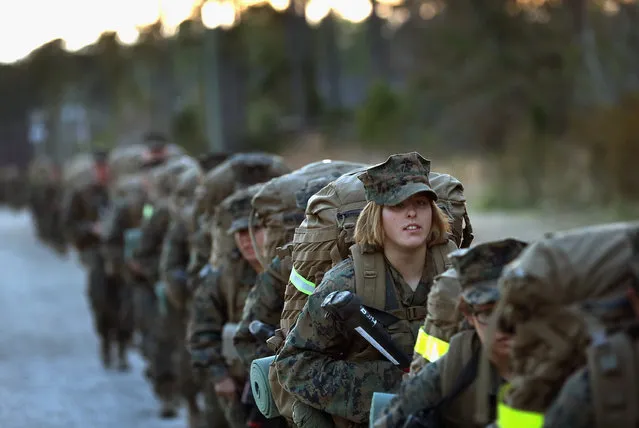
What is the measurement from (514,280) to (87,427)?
9185 mm

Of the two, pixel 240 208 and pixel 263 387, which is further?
pixel 240 208

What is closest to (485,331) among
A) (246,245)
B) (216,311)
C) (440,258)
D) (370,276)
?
(370,276)

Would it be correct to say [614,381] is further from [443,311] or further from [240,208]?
[240,208]

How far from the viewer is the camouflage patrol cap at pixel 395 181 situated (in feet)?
20.1

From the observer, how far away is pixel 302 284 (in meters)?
6.90

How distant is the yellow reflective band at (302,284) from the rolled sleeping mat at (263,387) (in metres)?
0.45

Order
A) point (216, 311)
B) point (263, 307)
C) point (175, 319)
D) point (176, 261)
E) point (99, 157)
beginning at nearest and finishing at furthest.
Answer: point (263, 307) < point (216, 311) < point (176, 261) < point (175, 319) < point (99, 157)

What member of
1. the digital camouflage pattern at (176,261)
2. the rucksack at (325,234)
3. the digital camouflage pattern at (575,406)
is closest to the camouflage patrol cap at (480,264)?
the digital camouflage pattern at (575,406)

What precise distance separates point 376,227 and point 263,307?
2075 millimetres

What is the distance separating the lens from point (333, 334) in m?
6.33

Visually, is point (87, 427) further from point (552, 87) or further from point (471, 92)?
point (471, 92)

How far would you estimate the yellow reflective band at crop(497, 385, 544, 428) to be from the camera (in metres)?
4.43

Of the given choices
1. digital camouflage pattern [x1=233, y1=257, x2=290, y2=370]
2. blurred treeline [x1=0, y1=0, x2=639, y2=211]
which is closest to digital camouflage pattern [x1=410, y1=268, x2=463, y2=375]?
digital camouflage pattern [x1=233, y1=257, x2=290, y2=370]

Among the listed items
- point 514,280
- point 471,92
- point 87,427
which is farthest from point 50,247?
point 514,280
